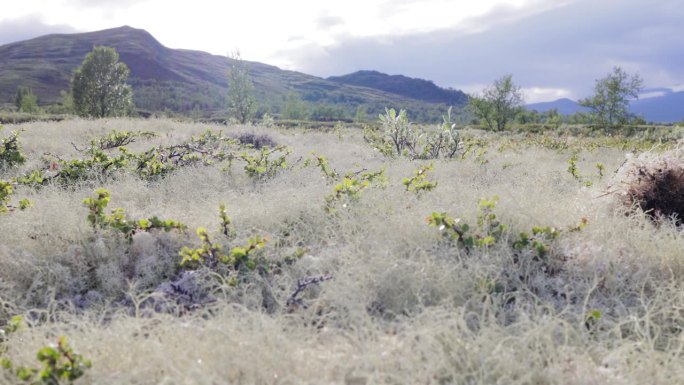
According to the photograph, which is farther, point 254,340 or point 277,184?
point 277,184

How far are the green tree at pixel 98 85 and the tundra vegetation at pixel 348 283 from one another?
1763 inches

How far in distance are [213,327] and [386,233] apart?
177 centimetres

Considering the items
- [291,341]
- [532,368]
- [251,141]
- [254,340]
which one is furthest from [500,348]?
[251,141]

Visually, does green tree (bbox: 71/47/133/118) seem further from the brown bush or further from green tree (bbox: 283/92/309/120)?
the brown bush

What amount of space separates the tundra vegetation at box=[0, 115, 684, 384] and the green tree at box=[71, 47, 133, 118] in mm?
44782

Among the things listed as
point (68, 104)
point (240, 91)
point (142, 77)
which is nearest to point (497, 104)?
point (240, 91)

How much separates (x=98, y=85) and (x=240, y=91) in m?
13.5

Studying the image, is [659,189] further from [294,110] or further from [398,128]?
[294,110]

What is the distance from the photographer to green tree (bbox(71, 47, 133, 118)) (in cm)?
4550

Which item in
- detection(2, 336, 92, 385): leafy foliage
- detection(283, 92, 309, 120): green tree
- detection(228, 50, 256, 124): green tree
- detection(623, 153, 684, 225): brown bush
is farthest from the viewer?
detection(283, 92, 309, 120): green tree

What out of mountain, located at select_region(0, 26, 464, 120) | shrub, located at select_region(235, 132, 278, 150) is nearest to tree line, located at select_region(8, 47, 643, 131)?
→ shrub, located at select_region(235, 132, 278, 150)

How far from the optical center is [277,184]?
20.5 ft

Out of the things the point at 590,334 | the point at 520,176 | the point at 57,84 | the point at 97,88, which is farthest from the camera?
the point at 57,84

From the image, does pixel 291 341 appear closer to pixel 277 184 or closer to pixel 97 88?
pixel 277 184
